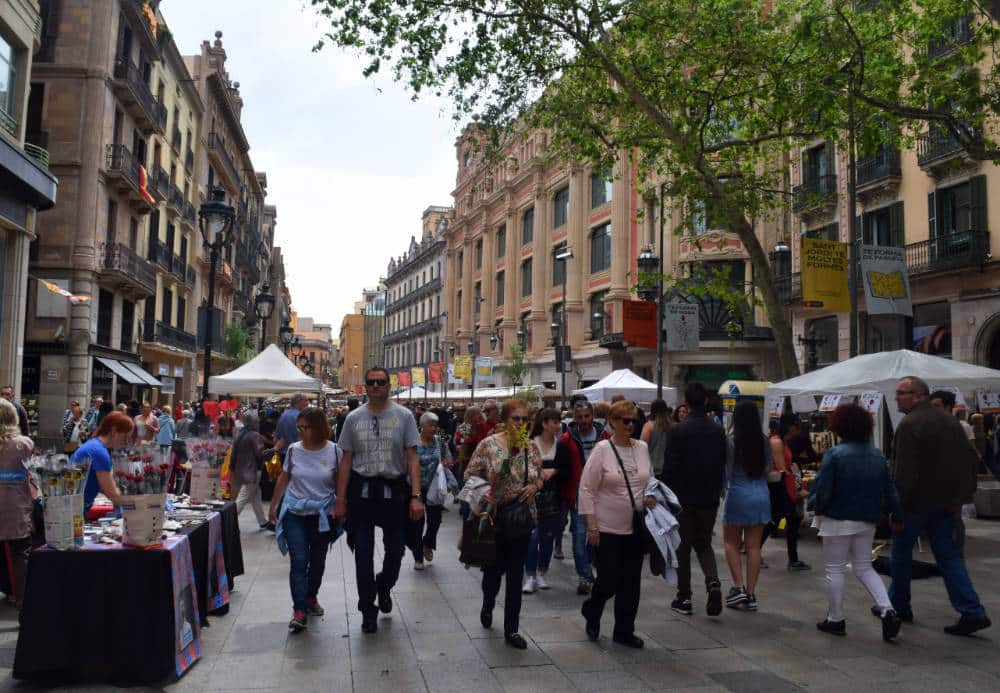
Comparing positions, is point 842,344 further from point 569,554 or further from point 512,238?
point 512,238

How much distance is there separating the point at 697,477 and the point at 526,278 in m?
40.8

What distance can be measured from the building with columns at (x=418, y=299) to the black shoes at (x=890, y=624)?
186ft

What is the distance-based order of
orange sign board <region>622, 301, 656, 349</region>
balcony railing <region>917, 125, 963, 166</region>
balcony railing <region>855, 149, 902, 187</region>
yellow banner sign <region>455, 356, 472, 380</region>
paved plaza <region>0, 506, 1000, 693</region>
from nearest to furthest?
paved plaza <region>0, 506, 1000, 693</region>
balcony railing <region>917, 125, 963, 166</region>
orange sign board <region>622, 301, 656, 349</region>
balcony railing <region>855, 149, 902, 187</region>
yellow banner sign <region>455, 356, 472, 380</region>

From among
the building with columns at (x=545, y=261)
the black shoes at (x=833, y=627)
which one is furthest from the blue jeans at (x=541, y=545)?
the building with columns at (x=545, y=261)

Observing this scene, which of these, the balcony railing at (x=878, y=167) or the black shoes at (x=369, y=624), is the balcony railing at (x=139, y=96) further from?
the black shoes at (x=369, y=624)

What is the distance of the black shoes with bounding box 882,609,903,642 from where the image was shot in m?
5.71

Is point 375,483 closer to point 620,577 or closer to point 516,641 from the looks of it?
point 516,641

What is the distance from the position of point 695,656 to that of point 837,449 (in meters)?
1.87

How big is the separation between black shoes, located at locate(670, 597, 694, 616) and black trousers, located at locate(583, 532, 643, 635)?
104 centimetres

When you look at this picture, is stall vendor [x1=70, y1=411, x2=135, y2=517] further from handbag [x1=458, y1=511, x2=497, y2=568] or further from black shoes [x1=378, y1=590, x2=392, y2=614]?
handbag [x1=458, y1=511, x2=497, y2=568]

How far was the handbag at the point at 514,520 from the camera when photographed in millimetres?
5715

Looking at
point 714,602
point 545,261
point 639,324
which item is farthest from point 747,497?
point 545,261

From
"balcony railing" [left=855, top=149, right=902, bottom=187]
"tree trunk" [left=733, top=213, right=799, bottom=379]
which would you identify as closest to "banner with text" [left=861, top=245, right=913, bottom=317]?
"tree trunk" [left=733, top=213, right=799, bottom=379]

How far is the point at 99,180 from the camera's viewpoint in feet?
82.9
